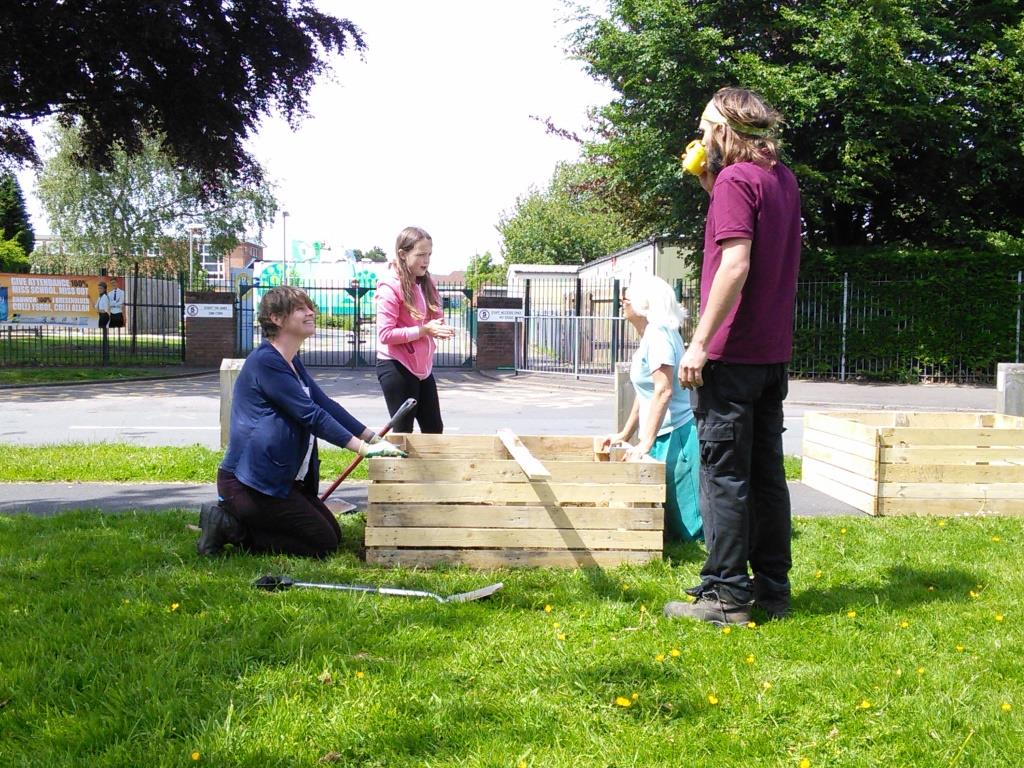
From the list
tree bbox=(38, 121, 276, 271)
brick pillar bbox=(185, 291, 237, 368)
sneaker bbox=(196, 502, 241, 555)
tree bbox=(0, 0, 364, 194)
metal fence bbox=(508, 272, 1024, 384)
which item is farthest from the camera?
tree bbox=(38, 121, 276, 271)

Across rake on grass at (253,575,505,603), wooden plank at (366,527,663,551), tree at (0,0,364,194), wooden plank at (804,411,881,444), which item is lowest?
rake on grass at (253,575,505,603)

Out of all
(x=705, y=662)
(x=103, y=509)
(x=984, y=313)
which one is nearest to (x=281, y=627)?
(x=705, y=662)

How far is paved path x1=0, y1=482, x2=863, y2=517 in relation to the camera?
253 inches

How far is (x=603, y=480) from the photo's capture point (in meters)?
4.81

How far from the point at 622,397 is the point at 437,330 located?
8.51 ft

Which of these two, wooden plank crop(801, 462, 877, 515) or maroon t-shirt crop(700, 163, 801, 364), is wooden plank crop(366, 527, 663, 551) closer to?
maroon t-shirt crop(700, 163, 801, 364)

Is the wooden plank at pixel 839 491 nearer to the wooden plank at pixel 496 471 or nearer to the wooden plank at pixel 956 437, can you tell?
the wooden plank at pixel 956 437

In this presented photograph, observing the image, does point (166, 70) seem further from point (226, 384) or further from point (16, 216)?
point (16, 216)

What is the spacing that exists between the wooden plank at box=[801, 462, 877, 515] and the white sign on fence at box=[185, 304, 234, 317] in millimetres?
19733

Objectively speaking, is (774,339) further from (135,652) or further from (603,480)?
(135,652)

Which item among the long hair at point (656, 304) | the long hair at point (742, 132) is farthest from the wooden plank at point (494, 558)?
the long hair at point (742, 132)

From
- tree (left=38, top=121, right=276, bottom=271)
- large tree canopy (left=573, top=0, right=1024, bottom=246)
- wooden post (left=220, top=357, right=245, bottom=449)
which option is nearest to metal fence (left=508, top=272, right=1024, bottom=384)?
large tree canopy (left=573, top=0, right=1024, bottom=246)

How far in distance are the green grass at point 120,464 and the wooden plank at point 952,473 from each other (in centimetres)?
420

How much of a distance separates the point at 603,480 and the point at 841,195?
1804cm
